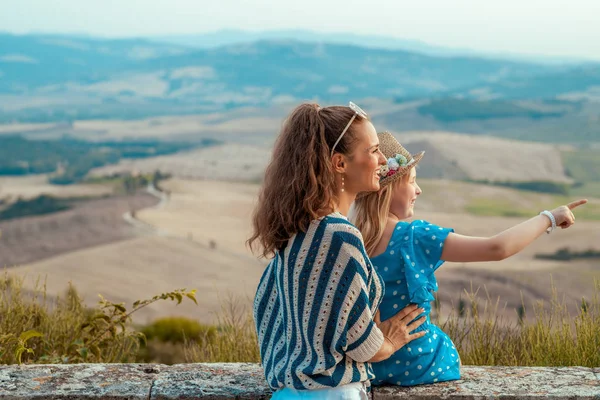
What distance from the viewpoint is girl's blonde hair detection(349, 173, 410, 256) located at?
8.57ft

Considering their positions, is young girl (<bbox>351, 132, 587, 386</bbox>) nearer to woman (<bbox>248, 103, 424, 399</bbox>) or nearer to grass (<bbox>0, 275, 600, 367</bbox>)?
woman (<bbox>248, 103, 424, 399</bbox>)

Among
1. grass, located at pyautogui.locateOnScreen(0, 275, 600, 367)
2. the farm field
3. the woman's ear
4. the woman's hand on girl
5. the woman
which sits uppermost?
the woman's ear

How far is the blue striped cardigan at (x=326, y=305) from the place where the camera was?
2225 millimetres

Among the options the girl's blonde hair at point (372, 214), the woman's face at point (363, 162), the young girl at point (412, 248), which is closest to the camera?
the woman's face at point (363, 162)

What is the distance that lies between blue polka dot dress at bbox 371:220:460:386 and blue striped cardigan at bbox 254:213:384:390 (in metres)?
0.24

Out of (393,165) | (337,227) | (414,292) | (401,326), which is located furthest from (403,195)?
(337,227)

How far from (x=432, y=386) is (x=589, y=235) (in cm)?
6867

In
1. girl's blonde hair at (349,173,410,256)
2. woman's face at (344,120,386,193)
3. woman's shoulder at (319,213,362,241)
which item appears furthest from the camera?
girl's blonde hair at (349,173,410,256)

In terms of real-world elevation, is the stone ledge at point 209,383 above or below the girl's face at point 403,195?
below

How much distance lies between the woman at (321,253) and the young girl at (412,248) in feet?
0.81

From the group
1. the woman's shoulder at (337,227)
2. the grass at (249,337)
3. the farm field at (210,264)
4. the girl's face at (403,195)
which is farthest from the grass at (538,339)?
the farm field at (210,264)

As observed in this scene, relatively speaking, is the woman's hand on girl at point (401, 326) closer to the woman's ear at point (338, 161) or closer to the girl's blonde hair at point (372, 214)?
the girl's blonde hair at point (372, 214)

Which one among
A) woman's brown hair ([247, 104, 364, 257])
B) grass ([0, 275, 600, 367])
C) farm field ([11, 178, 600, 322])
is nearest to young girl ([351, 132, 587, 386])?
woman's brown hair ([247, 104, 364, 257])

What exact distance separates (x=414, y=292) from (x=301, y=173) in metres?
0.63
